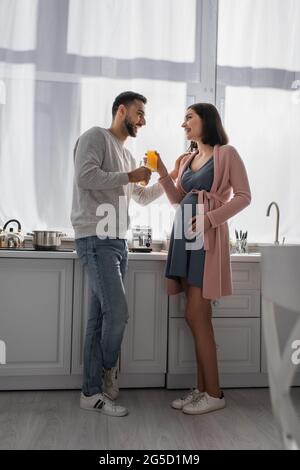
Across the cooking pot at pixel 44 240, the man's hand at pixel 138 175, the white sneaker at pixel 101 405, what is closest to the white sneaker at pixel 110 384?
the white sneaker at pixel 101 405

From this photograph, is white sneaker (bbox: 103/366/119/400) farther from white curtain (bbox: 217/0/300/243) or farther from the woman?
white curtain (bbox: 217/0/300/243)

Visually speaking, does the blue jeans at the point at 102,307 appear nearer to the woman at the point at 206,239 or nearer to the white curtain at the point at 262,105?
the woman at the point at 206,239

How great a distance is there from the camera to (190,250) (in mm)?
2443

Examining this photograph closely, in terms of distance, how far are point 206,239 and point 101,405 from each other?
0.96 meters

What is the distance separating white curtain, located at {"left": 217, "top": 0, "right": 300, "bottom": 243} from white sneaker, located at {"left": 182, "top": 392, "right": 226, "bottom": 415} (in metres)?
1.30

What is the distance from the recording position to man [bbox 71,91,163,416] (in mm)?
2289

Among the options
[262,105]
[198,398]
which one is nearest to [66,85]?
[262,105]

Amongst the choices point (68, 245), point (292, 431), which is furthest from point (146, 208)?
point (292, 431)

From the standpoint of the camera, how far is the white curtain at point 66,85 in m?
3.10

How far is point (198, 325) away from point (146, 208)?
3.46 feet

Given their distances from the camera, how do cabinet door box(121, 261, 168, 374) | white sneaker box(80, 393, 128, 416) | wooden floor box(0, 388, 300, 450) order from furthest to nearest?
cabinet door box(121, 261, 168, 374) → white sneaker box(80, 393, 128, 416) → wooden floor box(0, 388, 300, 450)

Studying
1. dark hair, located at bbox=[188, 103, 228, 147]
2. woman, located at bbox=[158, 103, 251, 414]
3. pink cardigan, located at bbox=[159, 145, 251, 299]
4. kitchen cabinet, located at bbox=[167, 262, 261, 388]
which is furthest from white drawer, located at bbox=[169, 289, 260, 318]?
dark hair, located at bbox=[188, 103, 228, 147]

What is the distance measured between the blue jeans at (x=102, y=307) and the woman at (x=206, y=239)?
329 mm
